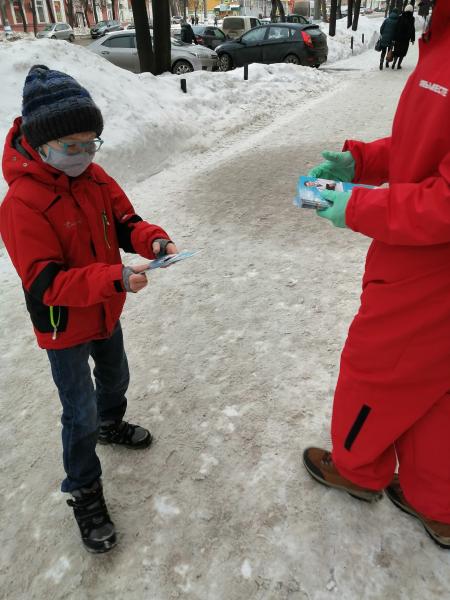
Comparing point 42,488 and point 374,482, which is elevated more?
point 374,482

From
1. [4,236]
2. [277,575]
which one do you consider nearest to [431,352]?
[277,575]

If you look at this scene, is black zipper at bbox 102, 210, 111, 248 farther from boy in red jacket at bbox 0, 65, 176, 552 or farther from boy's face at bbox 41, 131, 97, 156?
boy's face at bbox 41, 131, 97, 156

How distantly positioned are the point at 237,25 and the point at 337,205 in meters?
28.8

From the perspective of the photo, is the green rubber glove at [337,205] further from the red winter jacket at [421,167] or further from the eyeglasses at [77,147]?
the eyeglasses at [77,147]

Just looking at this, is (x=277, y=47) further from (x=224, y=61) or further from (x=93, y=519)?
(x=93, y=519)

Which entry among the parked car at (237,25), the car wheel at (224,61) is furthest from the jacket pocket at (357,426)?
the parked car at (237,25)

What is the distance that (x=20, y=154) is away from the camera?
5.53 feet

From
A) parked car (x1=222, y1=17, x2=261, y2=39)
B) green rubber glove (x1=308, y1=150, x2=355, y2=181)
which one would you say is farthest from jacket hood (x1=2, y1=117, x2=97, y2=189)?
parked car (x1=222, y1=17, x2=261, y2=39)

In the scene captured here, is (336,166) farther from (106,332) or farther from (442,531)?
(442,531)

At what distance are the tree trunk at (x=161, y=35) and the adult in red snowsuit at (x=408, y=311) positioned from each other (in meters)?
10.3

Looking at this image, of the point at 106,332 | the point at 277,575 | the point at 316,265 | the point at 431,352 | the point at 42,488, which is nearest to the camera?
the point at 431,352

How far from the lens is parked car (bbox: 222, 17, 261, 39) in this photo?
25.8m

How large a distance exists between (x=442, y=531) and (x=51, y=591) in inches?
Answer: 61.4

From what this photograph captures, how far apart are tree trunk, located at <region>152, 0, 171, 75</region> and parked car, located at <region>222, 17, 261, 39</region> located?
1715cm
